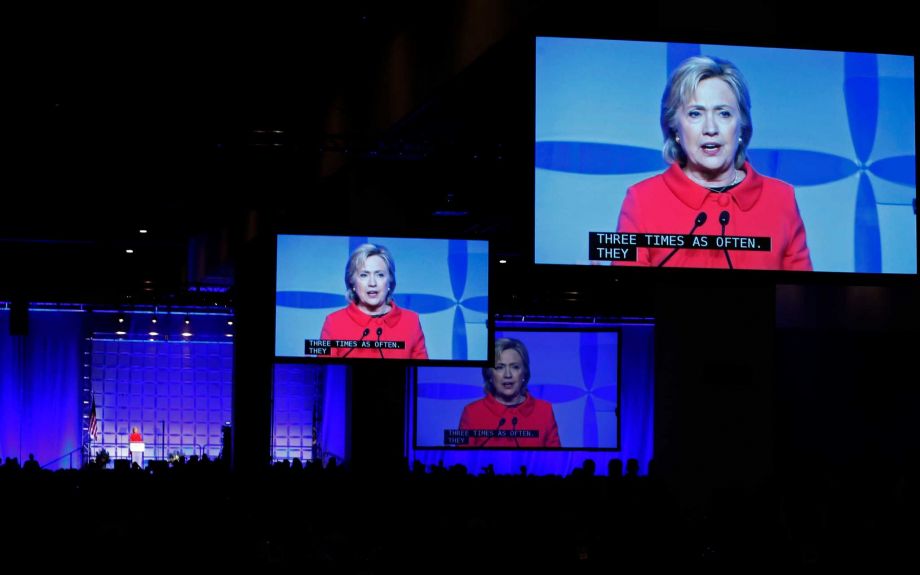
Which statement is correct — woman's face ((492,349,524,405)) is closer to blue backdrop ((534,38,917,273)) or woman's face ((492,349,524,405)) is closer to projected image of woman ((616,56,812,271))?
blue backdrop ((534,38,917,273))

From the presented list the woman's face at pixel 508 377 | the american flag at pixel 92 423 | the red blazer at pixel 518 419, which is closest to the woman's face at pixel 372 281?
the red blazer at pixel 518 419

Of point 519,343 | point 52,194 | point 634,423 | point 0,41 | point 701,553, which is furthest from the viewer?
point 634,423

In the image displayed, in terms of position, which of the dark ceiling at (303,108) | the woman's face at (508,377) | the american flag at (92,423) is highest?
the dark ceiling at (303,108)

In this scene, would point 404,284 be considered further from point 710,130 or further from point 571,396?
point 571,396

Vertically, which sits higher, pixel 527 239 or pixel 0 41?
pixel 0 41

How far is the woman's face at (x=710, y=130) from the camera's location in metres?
5.70

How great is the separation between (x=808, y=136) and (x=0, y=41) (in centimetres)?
733

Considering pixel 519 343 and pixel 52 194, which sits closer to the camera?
pixel 52 194

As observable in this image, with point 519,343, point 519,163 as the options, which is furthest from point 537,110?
point 519,343

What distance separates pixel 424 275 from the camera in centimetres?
1052

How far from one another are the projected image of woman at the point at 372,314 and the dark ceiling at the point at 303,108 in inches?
13.6

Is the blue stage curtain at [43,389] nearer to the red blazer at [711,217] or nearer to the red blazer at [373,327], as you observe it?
the red blazer at [373,327]

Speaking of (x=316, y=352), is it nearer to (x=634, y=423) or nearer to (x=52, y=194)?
(x=52, y=194)

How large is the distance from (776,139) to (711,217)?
0.56 m
